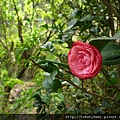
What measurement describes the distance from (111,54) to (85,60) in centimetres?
9

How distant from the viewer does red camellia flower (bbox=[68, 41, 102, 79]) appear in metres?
0.40

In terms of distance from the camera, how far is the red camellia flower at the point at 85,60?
403 millimetres

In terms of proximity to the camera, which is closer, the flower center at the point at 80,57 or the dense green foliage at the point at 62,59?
the flower center at the point at 80,57

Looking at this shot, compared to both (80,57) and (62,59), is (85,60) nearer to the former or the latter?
(80,57)

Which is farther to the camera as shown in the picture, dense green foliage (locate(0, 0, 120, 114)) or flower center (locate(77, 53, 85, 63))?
dense green foliage (locate(0, 0, 120, 114))

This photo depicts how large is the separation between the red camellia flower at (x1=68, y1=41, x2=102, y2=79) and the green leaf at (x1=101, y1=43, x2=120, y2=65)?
0.25 ft

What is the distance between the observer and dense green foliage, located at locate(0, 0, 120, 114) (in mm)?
661

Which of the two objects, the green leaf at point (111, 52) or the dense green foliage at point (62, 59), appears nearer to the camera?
the green leaf at point (111, 52)

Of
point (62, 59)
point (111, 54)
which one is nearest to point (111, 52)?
point (111, 54)

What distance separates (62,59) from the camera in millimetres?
1049

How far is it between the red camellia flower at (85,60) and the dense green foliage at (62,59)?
25mm

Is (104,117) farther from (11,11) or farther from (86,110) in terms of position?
(11,11)

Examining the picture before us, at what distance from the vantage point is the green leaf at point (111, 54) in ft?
1.54

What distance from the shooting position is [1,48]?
2.09 metres
